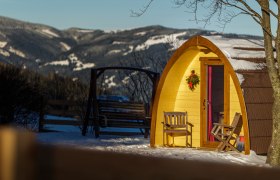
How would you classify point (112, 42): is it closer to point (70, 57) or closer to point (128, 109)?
point (70, 57)

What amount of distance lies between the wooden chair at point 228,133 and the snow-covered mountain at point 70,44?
144ft

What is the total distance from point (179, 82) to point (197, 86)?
574 mm

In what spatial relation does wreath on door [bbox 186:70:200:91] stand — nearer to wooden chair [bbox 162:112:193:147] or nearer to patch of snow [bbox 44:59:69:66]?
wooden chair [bbox 162:112:193:147]

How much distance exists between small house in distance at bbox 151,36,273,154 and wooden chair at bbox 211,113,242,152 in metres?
0.26

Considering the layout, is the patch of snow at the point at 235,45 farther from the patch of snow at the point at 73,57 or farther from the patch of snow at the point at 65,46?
the patch of snow at the point at 65,46

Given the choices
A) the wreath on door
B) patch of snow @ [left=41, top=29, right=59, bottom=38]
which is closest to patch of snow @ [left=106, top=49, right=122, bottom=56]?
patch of snow @ [left=41, top=29, right=59, bottom=38]

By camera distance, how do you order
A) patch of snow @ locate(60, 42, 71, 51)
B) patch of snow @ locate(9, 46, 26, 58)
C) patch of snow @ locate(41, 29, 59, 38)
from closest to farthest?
patch of snow @ locate(9, 46, 26, 58)
patch of snow @ locate(60, 42, 71, 51)
patch of snow @ locate(41, 29, 59, 38)

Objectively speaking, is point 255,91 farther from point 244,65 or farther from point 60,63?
point 60,63

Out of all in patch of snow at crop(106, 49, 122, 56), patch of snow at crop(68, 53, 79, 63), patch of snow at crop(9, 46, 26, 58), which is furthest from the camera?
patch of snow at crop(9, 46, 26, 58)

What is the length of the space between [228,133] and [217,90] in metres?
1.40

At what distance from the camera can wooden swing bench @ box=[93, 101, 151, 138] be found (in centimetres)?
1920

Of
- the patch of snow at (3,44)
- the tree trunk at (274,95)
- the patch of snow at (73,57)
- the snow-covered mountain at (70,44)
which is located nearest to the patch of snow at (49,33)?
the snow-covered mountain at (70,44)

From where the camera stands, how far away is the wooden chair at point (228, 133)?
14211 mm

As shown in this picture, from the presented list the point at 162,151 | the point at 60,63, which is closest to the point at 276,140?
the point at 162,151
